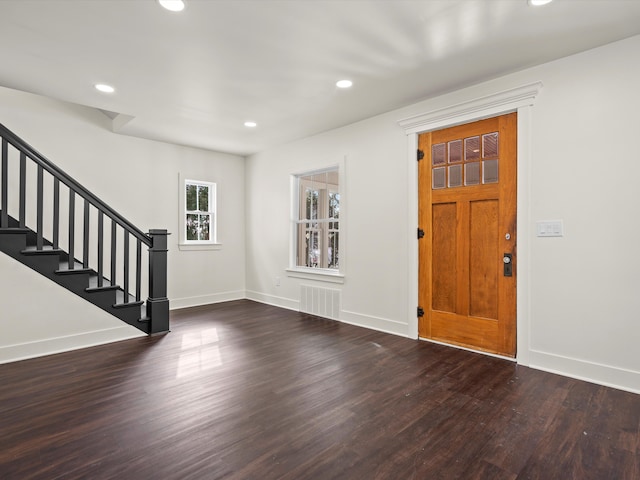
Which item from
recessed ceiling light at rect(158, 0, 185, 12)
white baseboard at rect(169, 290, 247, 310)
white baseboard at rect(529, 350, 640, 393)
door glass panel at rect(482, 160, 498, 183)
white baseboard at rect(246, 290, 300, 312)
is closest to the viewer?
recessed ceiling light at rect(158, 0, 185, 12)

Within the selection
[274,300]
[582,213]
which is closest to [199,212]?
[274,300]

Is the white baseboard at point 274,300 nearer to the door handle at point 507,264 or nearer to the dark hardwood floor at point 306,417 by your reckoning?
the dark hardwood floor at point 306,417

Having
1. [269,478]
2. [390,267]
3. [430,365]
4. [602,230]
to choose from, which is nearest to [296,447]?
[269,478]

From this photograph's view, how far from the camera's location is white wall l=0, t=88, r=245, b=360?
13.3ft

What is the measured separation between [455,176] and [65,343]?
4.43m

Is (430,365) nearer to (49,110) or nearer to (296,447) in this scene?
(296,447)

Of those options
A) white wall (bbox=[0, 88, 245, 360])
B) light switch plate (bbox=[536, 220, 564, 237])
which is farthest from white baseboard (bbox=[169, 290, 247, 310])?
light switch plate (bbox=[536, 220, 564, 237])

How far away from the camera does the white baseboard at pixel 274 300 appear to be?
5.36m

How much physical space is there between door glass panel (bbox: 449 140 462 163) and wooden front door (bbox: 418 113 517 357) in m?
0.01

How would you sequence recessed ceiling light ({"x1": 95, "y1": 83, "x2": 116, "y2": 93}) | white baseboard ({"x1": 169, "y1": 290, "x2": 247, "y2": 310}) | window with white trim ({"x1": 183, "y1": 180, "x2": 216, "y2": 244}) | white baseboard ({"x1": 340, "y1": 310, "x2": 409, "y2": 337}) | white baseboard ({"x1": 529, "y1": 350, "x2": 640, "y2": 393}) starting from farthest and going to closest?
1. window with white trim ({"x1": 183, "y1": 180, "x2": 216, "y2": 244})
2. white baseboard ({"x1": 169, "y1": 290, "x2": 247, "y2": 310})
3. white baseboard ({"x1": 340, "y1": 310, "x2": 409, "y2": 337})
4. recessed ceiling light ({"x1": 95, "y1": 83, "x2": 116, "y2": 93})
5. white baseboard ({"x1": 529, "y1": 350, "x2": 640, "y2": 393})

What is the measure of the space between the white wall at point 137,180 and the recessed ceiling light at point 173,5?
2875 mm

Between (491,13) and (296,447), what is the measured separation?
3.02m

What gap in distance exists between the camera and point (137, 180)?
16.8 feet

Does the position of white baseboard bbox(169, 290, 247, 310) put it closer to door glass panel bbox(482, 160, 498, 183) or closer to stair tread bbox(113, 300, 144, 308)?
stair tread bbox(113, 300, 144, 308)
